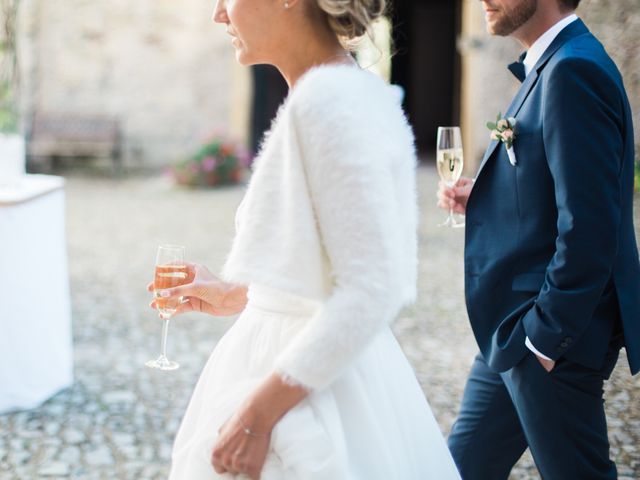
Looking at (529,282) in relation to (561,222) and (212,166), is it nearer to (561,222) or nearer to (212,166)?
(561,222)

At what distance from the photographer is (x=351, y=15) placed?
142cm

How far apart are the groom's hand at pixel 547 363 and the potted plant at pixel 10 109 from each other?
10.1 feet

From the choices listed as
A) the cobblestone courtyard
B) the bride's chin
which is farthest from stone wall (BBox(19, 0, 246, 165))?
the bride's chin

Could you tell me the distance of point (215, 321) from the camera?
564cm

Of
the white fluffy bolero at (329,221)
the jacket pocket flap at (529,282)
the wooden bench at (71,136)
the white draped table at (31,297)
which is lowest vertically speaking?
the wooden bench at (71,136)

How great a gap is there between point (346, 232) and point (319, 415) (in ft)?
1.08

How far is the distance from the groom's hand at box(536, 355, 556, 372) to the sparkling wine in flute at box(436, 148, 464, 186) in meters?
0.88

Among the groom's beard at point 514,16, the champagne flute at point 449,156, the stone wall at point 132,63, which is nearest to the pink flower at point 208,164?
the stone wall at point 132,63

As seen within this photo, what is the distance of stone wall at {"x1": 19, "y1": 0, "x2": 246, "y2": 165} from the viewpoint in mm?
13648

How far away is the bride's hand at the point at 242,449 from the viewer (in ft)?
4.38

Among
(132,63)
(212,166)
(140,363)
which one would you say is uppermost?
(140,363)

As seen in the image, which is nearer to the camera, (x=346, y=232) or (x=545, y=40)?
(x=346, y=232)

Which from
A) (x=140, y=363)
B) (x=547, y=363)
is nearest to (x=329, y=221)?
(x=547, y=363)

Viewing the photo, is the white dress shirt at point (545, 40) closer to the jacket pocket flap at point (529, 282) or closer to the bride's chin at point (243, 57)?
the jacket pocket flap at point (529, 282)
